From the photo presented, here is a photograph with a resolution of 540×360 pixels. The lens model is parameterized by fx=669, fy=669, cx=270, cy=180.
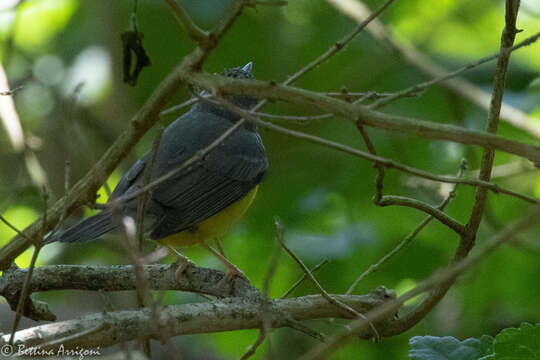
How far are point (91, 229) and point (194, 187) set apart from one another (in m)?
0.85

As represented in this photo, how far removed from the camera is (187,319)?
287 cm

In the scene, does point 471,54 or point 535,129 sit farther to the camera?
point 471,54

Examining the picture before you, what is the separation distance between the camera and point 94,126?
21.6 feet

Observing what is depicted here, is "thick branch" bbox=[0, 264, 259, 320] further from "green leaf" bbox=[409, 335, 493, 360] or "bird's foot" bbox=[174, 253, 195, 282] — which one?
"green leaf" bbox=[409, 335, 493, 360]

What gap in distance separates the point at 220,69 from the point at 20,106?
2312 millimetres

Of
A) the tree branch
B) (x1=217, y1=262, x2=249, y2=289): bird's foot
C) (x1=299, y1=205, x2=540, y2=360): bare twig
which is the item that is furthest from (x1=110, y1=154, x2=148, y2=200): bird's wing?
(x1=299, y1=205, x2=540, y2=360): bare twig

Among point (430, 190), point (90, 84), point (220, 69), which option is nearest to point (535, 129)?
point (430, 190)

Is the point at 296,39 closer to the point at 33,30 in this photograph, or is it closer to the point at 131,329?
the point at 33,30

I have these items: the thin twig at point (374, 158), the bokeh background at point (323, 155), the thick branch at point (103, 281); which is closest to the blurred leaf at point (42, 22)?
the bokeh background at point (323, 155)

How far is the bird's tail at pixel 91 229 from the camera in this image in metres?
3.55

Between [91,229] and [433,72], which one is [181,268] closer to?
[91,229]

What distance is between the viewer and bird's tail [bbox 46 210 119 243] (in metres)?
3.55

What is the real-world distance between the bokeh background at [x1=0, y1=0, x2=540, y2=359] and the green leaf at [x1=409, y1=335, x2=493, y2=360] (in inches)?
57.5

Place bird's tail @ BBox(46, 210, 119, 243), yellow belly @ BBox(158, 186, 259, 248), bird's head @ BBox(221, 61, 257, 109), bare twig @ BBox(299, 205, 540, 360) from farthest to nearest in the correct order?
bird's head @ BBox(221, 61, 257, 109), yellow belly @ BBox(158, 186, 259, 248), bird's tail @ BBox(46, 210, 119, 243), bare twig @ BBox(299, 205, 540, 360)
